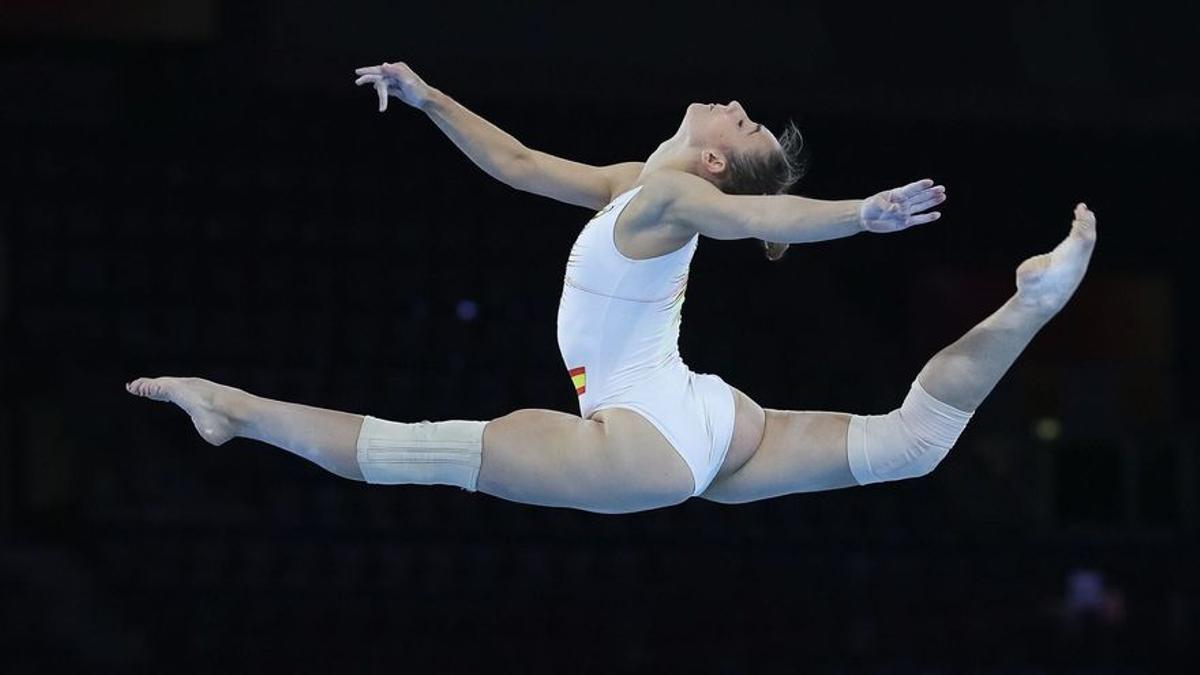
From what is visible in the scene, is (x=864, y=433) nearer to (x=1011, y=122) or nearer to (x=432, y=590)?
(x=432, y=590)

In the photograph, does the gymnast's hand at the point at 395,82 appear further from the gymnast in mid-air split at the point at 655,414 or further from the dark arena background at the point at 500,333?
the dark arena background at the point at 500,333

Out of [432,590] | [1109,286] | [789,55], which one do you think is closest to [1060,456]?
[789,55]

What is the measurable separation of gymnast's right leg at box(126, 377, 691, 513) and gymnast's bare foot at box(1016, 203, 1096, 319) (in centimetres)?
86

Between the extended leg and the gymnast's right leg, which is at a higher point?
the extended leg

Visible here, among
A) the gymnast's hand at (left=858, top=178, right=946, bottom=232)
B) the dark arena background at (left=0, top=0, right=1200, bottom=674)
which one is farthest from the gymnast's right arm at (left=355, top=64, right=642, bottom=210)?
the dark arena background at (left=0, top=0, right=1200, bottom=674)

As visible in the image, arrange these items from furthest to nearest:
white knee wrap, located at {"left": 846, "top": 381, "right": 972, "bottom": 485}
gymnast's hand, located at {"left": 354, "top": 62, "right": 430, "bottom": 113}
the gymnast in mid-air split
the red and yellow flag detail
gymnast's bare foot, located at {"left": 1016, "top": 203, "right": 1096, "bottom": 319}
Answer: gymnast's hand, located at {"left": 354, "top": 62, "right": 430, "bottom": 113} < the red and yellow flag detail < white knee wrap, located at {"left": 846, "top": 381, "right": 972, "bottom": 485} < the gymnast in mid-air split < gymnast's bare foot, located at {"left": 1016, "top": 203, "right": 1096, "bottom": 319}

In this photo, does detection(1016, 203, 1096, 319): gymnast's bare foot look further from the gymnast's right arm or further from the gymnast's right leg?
the gymnast's right arm

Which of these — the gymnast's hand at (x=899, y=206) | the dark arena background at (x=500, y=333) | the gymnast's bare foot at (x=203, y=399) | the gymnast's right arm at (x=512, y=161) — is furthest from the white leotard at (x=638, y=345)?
the dark arena background at (x=500, y=333)

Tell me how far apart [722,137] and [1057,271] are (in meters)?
0.82

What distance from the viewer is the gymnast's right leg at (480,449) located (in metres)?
3.57

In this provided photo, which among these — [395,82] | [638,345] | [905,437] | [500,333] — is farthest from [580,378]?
[500,333]

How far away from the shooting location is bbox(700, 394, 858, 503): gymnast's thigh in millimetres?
3730

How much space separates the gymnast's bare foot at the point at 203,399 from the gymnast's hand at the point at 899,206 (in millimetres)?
1547

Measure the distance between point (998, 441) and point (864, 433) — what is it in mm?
5526
